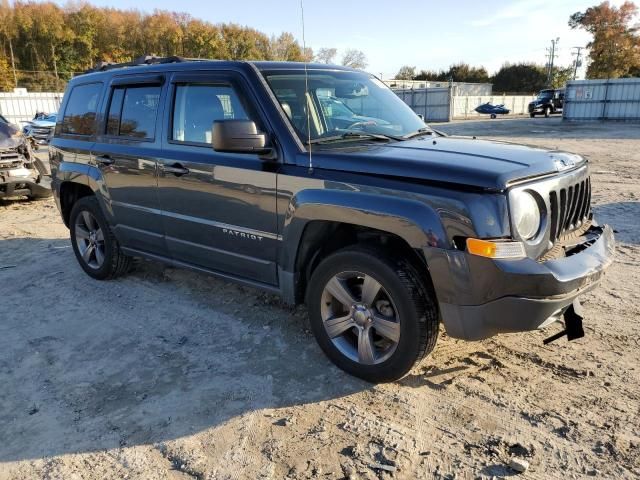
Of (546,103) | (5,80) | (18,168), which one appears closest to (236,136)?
(18,168)

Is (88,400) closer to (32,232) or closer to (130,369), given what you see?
(130,369)

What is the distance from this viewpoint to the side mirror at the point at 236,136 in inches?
133

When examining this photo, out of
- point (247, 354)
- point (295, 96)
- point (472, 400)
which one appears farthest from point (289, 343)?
point (295, 96)

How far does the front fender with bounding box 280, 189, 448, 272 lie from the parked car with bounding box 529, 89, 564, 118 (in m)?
41.1

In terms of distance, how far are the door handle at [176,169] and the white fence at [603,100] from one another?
32.3m

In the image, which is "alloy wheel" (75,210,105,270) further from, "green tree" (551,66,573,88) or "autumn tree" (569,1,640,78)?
"green tree" (551,66,573,88)

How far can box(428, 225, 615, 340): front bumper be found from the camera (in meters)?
2.76

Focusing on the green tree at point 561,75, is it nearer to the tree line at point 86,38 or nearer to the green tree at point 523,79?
the green tree at point 523,79

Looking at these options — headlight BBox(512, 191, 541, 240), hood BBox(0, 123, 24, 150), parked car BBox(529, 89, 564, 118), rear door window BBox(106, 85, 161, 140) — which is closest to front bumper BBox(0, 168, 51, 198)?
hood BBox(0, 123, 24, 150)

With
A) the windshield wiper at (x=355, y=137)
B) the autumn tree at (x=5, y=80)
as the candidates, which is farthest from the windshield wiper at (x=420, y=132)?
the autumn tree at (x=5, y=80)

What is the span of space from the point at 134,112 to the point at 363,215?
2671 mm

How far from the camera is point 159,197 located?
4430mm

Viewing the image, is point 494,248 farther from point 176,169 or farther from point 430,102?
point 430,102

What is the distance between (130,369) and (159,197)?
1475 mm
